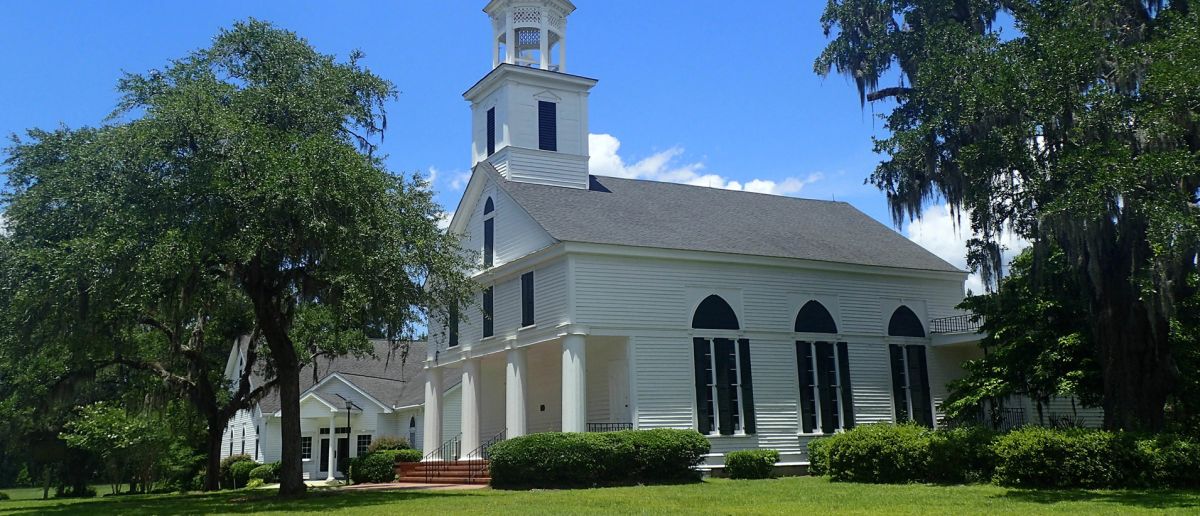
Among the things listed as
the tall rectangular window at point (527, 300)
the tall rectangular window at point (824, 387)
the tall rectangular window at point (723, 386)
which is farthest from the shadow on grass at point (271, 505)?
the tall rectangular window at point (824, 387)

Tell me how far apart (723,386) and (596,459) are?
231 inches

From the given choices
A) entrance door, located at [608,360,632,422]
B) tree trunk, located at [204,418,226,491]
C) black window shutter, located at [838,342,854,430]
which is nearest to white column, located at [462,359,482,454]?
entrance door, located at [608,360,632,422]

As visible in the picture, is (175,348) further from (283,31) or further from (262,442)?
(262,442)

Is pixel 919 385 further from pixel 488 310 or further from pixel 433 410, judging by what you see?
pixel 433 410

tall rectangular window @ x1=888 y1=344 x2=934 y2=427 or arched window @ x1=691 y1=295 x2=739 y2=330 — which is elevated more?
arched window @ x1=691 y1=295 x2=739 y2=330

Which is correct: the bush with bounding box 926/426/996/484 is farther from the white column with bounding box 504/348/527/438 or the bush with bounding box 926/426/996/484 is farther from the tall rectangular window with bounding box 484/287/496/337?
the tall rectangular window with bounding box 484/287/496/337

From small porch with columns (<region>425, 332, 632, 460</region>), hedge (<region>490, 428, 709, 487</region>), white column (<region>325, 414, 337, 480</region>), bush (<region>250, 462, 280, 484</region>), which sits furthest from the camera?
white column (<region>325, 414, 337, 480</region>)

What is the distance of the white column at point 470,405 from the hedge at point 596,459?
688cm

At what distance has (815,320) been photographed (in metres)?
30.2

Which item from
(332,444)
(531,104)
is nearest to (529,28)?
(531,104)

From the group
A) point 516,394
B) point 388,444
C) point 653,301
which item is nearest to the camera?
point 653,301

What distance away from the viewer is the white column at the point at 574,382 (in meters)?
26.2

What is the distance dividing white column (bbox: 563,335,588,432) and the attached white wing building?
5 cm

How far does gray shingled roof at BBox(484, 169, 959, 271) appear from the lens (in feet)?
93.9
